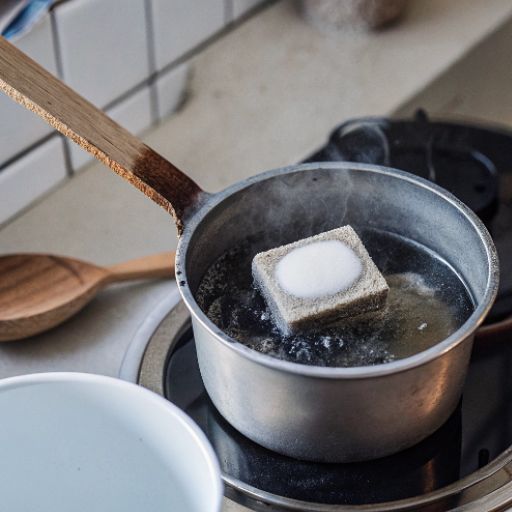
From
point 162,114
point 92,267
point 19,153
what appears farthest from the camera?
point 162,114

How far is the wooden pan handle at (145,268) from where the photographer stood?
2.50 ft

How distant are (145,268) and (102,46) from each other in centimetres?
27

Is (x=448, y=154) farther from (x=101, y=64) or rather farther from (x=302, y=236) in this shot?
(x=101, y=64)

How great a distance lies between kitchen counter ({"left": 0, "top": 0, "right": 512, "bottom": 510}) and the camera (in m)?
0.75

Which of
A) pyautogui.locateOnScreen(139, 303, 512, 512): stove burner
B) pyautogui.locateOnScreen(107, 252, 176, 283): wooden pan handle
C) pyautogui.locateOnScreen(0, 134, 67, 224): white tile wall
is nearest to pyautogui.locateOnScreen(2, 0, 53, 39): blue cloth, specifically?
pyautogui.locateOnScreen(0, 134, 67, 224): white tile wall

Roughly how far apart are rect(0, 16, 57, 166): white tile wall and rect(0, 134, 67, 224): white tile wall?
0.01 meters

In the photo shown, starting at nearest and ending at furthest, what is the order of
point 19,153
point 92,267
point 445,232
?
point 445,232, point 92,267, point 19,153

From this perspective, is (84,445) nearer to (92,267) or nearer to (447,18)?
(92,267)

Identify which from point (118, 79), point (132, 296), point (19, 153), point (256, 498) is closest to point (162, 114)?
point (118, 79)

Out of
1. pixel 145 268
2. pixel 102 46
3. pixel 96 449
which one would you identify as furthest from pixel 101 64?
pixel 96 449

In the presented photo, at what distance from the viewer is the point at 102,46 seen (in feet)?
2.99

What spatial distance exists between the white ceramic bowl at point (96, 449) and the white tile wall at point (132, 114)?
46cm

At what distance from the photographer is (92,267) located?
755 millimetres

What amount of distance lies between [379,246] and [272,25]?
526 millimetres
